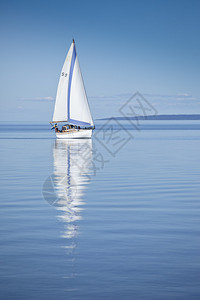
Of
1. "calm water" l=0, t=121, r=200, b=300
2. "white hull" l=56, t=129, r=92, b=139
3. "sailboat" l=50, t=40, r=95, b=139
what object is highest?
"sailboat" l=50, t=40, r=95, b=139

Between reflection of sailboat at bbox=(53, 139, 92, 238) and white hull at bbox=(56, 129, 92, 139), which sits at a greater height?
white hull at bbox=(56, 129, 92, 139)

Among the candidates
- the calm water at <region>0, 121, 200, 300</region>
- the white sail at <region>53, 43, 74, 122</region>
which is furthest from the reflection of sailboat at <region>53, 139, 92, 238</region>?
the white sail at <region>53, 43, 74, 122</region>

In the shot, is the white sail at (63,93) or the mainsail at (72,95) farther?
the mainsail at (72,95)

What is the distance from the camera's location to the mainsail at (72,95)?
10331cm

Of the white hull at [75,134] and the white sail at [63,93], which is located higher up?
the white sail at [63,93]

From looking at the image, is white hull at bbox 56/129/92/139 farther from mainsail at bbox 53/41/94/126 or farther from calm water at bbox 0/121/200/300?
calm water at bbox 0/121/200/300

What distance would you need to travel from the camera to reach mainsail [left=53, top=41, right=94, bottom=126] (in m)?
103

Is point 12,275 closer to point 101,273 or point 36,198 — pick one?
point 101,273

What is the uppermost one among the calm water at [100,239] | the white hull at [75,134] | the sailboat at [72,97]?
the sailboat at [72,97]

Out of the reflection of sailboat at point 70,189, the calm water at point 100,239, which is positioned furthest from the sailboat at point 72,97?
the calm water at point 100,239

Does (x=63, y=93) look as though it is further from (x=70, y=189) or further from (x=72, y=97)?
(x=70, y=189)

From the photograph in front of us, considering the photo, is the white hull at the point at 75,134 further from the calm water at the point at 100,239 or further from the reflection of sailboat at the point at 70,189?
the calm water at the point at 100,239

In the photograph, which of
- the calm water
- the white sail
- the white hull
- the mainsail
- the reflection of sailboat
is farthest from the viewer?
the mainsail

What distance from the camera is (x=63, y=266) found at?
39.5 ft
